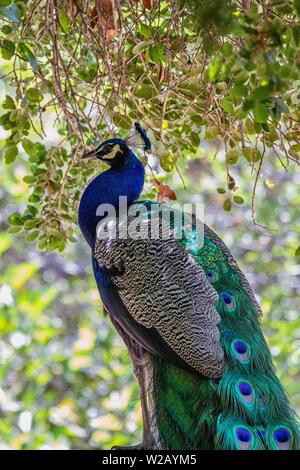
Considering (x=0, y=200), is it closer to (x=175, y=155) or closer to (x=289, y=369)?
(x=289, y=369)

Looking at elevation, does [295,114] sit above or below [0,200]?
below

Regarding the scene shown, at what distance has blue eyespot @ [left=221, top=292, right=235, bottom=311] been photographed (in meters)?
2.24

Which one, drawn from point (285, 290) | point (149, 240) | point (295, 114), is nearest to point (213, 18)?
point (295, 114)

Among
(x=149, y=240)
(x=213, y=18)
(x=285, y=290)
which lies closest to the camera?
(x=213, y=18)

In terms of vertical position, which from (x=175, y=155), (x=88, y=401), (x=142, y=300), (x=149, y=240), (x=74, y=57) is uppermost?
(x=74, y=57)

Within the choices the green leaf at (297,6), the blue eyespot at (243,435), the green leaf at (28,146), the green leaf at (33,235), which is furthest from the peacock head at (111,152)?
the green leaf at (297,6)

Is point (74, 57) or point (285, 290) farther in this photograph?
point (285, 290)

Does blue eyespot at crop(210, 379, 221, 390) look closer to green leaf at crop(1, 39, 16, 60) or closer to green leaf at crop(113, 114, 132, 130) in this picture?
green leaf at crop(113, 114, 132, 130)

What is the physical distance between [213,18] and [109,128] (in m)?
0.89

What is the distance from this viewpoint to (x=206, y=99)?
2061 millimetres

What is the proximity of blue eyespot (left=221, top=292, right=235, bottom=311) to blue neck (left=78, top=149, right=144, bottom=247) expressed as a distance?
444 millimetres

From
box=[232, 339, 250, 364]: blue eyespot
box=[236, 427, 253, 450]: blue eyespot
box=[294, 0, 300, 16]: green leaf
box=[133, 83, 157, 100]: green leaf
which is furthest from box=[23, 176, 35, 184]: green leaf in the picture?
box=[294, 0, 300, 16]: green leaf

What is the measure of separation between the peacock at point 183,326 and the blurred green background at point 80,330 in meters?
0.82

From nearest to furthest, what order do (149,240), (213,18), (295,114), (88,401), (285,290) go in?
(213,18) → (295,114) → (149,240) → (88,401) → (285,290)
